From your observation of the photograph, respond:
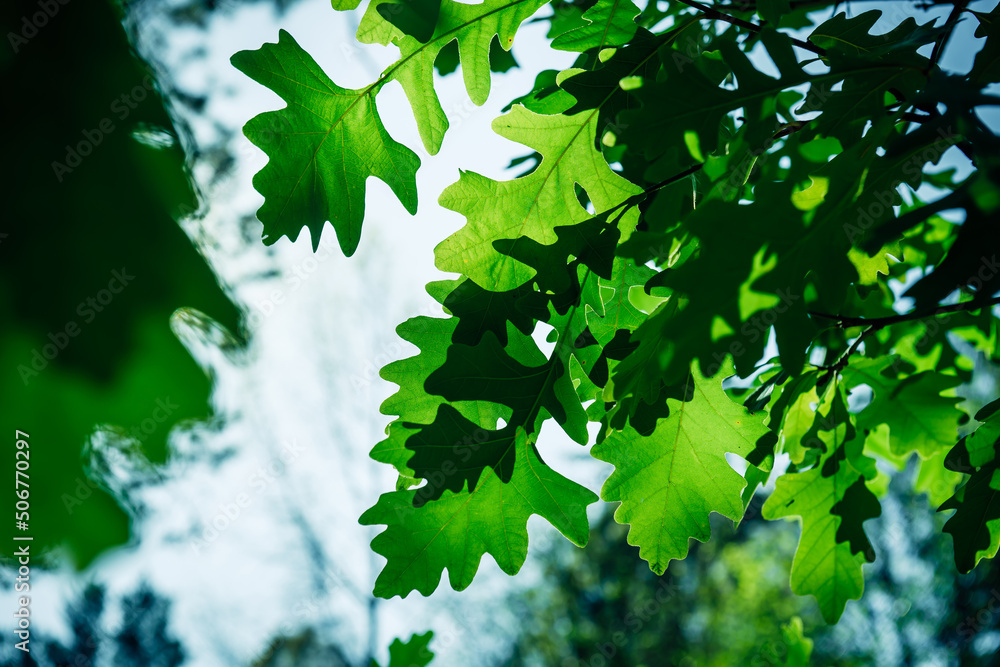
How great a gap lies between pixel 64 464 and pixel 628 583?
50.0 ft

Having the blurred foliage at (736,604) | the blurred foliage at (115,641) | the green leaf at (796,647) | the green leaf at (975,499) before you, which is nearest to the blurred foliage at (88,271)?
the green leaf at (975,499)

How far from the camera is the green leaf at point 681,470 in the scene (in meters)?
1.55

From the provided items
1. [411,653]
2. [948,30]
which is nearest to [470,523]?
→ [948,30]

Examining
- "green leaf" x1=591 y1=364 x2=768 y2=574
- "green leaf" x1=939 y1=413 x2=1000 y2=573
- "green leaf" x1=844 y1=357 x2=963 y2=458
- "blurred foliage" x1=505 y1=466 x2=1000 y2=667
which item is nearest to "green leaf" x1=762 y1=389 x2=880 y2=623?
"green leaf" x1=844 y1=357 x2=963 y2=458

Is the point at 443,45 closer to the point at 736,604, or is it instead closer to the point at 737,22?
the point at 737,22

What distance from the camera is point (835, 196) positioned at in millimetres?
1089

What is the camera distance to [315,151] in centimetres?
152

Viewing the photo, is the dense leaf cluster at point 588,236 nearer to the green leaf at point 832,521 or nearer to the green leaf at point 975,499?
the green leaf at point 975,499

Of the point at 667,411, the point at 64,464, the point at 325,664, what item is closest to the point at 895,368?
the point at 667,411

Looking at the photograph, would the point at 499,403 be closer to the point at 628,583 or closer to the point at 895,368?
the point at 895,368

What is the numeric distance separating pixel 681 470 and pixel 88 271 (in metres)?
1.40

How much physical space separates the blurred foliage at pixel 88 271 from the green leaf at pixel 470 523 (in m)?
0.99

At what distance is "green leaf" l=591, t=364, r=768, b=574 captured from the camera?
155 centimetres

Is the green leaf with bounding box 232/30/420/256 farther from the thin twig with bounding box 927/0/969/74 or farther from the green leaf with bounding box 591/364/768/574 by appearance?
the thin twig with bounding box 927/0/969/74
